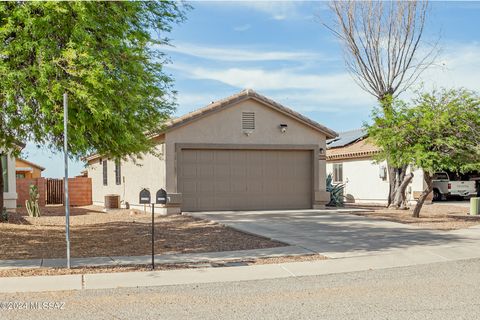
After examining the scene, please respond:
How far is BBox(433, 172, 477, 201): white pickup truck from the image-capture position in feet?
94.2

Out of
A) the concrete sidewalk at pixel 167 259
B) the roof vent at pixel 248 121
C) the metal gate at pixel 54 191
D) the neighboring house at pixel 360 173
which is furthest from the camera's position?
the metal gate at pixel 54 191

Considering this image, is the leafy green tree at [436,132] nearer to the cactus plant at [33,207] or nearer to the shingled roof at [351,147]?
the shingled roof at [351,147]

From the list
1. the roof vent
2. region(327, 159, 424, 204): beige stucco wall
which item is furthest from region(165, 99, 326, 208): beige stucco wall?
region(327, 159, 424, 204): beige stucco wall

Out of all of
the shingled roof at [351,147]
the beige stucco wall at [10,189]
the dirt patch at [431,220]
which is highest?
the shingled roof at [351,147]

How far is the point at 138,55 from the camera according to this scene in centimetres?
1182

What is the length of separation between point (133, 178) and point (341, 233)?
1186cm

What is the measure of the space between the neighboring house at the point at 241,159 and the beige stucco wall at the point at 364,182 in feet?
25.4

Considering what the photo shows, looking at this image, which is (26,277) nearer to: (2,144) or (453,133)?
(2,144)

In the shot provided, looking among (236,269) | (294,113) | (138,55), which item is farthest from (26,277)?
(294,113)

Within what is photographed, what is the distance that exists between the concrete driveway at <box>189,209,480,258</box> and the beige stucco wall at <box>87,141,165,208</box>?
7.81 ft

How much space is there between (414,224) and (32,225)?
1189cm

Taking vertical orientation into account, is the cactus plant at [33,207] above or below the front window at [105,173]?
below

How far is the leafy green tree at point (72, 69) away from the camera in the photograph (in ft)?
31.6

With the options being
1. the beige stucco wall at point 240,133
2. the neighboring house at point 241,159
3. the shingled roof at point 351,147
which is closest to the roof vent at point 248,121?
the neighboring house at point 241,159
